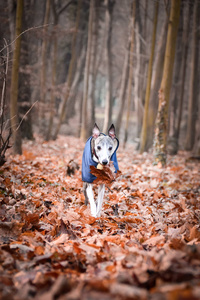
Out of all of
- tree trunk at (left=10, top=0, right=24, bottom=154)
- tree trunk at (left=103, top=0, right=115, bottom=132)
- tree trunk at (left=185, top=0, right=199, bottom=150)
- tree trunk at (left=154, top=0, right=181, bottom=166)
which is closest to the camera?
tree trunk at (left=10, top=0, right=24, bottom=154)

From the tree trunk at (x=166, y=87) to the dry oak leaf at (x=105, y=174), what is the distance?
5.56 meters

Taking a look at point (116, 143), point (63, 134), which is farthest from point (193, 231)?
point (63, 134)

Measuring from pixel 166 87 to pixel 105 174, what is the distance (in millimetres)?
6104

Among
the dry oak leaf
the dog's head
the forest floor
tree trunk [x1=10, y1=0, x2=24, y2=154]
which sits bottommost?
the forest floor

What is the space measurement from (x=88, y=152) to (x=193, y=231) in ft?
6.69

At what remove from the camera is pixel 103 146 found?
3799mm

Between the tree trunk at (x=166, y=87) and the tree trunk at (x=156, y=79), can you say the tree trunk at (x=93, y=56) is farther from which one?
the tree trunk at (x=166, y=87)

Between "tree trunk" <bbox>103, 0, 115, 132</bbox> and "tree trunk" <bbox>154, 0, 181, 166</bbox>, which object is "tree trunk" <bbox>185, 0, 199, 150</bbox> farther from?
"tree trunk" <bbox>154, 0, 181, 166</bbox>

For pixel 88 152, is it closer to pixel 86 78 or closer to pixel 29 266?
pixel 29 266

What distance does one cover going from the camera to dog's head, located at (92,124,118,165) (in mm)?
3745

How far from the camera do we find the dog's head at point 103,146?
375 centimetres

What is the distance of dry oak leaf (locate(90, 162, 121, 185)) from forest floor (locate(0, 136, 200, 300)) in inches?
23.0

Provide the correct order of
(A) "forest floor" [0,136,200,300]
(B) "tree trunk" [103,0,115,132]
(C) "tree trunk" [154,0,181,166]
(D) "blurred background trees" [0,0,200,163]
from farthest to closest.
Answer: (B) "tree trunk" [103,0,115,132]
(D) "blurred background trees" [0,0,200,163]
(C) "tree trunk" [154,0,181,166]
(A) "forest floor" [0,136,200,300]

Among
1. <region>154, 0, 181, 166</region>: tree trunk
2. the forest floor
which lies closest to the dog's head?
the forest floor
